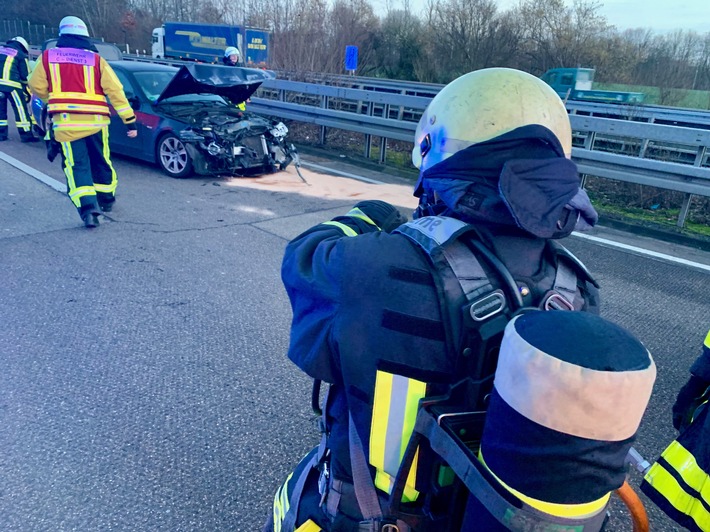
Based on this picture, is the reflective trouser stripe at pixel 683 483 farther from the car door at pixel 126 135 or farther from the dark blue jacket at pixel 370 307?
the car door at pixel 126 135

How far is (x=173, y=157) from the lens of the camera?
29.4ft

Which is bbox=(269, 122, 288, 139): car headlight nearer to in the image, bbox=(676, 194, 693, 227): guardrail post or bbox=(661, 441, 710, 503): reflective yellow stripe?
bbox=(676, 194, 693, 227): guardrail post

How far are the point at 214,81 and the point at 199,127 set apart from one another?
0.89 meters

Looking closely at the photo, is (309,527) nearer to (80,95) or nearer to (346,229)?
(346,229)

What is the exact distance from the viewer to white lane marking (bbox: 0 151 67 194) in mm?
7840

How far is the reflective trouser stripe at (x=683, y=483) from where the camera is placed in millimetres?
1703

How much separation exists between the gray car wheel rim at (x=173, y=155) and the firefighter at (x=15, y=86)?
387 cm

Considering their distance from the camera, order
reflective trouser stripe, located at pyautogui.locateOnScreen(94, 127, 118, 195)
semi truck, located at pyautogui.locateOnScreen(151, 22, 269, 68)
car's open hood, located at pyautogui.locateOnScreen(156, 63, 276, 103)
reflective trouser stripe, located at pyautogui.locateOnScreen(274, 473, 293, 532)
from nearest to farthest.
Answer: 1. reflective trouser stripe, located at pyautogui.locateOnScreen(274, 473, 293, 532)
2. reflective trouser stripe, located at pyautogui.locateOnScreen(94, 127, 118, 195)
3. car's open hood, located at pyautogui.locateOnScreen(156, 63, 276, 103)
4. semi truck, located at pyautogui.locateOnScreen(151, 22, 269, 68)

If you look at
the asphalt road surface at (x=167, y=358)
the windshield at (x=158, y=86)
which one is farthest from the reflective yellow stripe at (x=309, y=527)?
the windshield at (x=158, y=86)

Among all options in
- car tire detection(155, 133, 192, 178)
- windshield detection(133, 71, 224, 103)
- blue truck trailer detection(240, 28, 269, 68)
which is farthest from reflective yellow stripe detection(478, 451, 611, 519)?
blue truck trailer detection(240, 28, 269, 68)

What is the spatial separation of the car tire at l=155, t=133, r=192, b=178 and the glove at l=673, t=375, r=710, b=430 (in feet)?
25.8

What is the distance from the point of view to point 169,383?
3393mm

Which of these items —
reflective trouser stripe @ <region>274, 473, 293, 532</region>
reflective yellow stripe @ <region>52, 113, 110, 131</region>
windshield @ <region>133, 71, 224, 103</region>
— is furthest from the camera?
windshield @ <region>133, 71, 224, 103</region>

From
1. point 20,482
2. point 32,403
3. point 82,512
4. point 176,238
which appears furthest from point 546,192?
point 176,238
